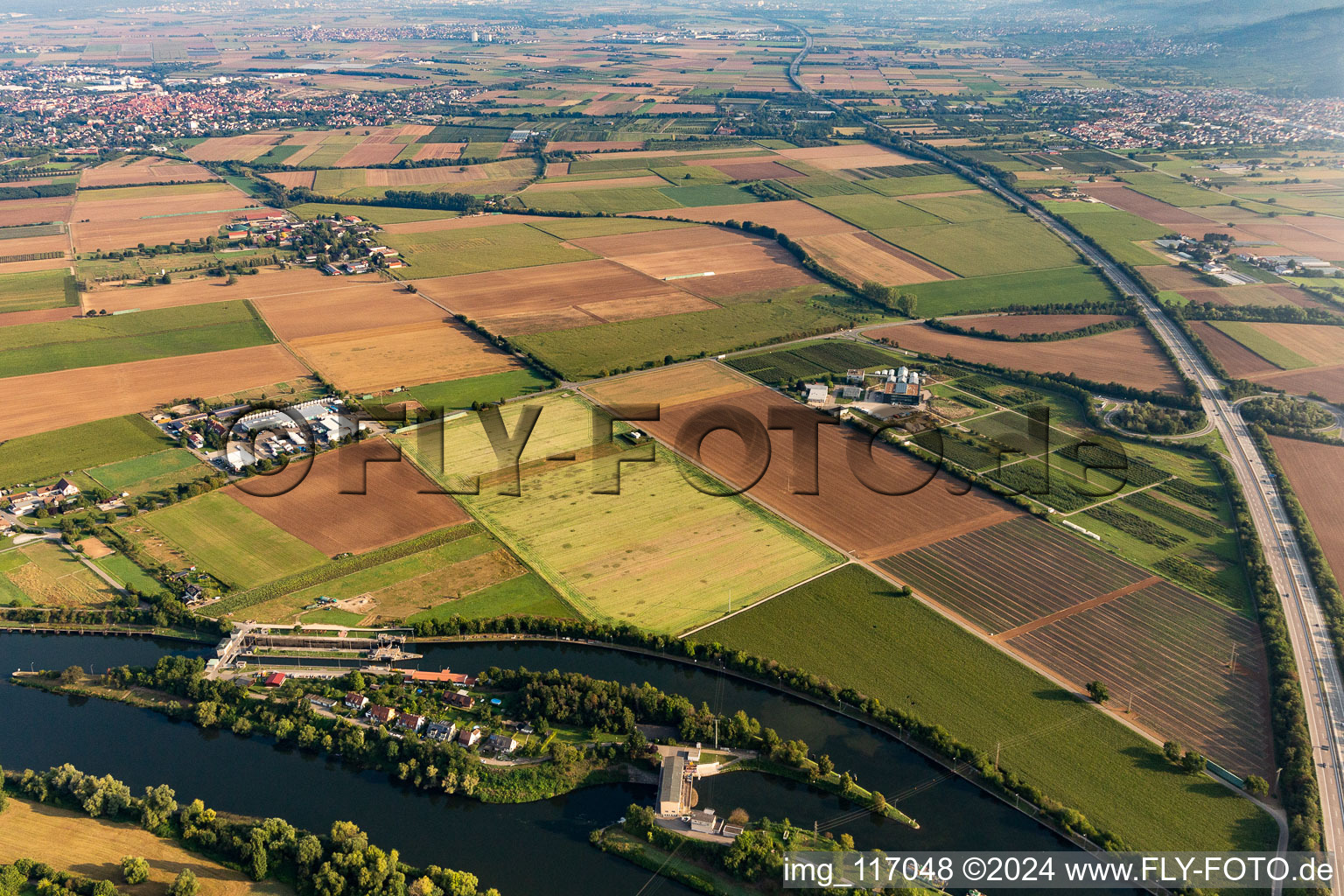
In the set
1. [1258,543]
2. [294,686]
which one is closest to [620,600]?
[294,686]

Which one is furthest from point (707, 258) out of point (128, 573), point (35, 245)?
point (35, 245)

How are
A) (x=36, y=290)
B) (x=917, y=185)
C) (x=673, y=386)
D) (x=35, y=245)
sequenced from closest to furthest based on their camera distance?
(x=673, y=386)
(x=36, y=290)
(x=35, y=245)
(x=917, y=185)

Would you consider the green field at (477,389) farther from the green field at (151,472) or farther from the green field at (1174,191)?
the green field at (1174,191)

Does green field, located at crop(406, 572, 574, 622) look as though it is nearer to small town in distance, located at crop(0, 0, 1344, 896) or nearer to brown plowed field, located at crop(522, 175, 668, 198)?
small town in distance, located at crop(0, 0, 1344, 896)

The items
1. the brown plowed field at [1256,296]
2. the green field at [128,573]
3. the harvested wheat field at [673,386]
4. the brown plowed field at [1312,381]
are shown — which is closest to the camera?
the green field at [128,573]

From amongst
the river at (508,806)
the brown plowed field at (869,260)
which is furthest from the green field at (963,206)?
the river at (508,806)

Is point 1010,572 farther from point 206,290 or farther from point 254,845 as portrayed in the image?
point 206,290

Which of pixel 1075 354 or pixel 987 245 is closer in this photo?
pixel 1075 354

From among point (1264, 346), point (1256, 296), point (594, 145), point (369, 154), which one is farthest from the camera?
point (594, 145)
